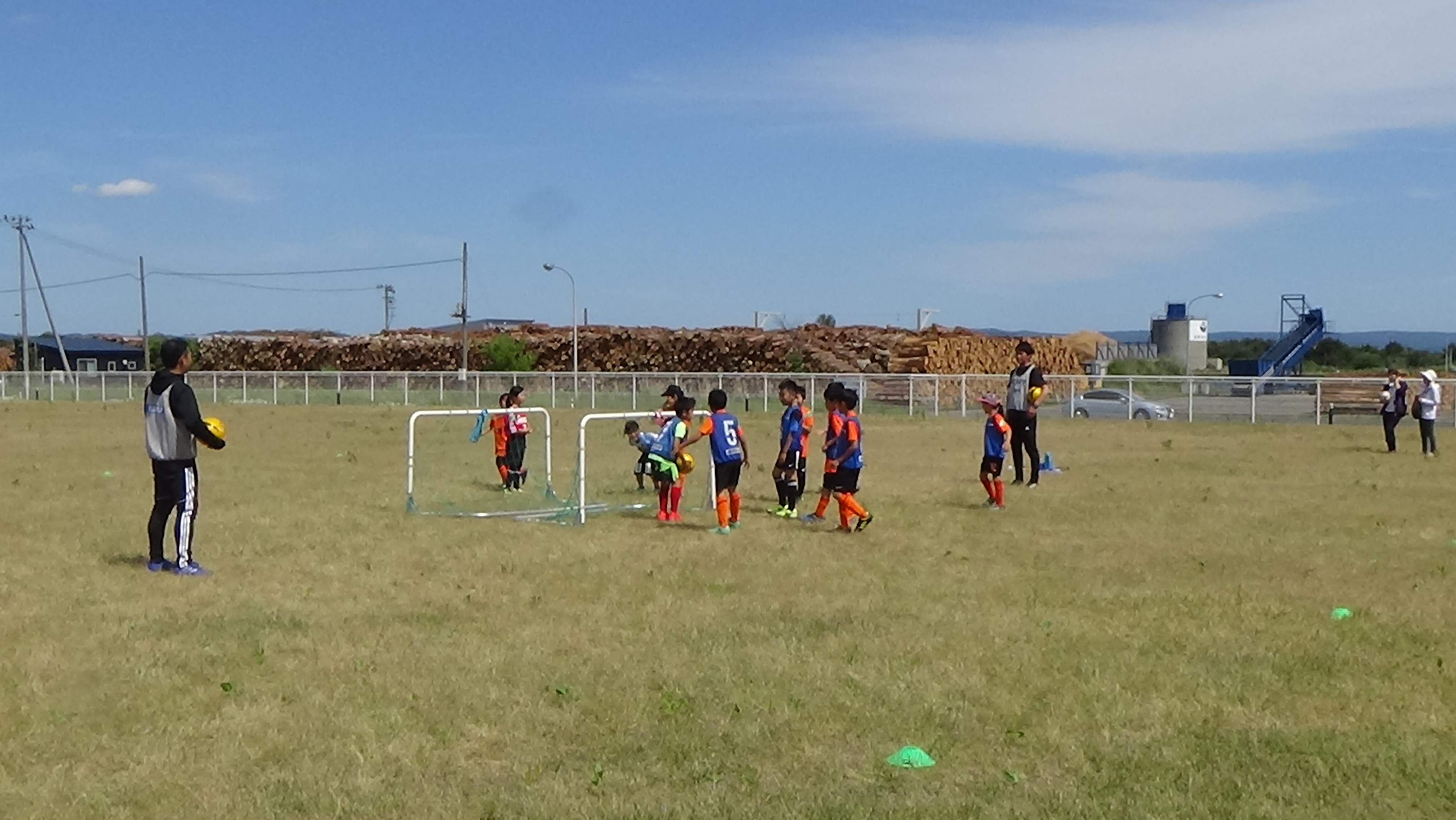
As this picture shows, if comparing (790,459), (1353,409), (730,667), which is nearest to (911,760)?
(730,667)

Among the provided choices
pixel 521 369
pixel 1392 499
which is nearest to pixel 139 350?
pixel 521 369

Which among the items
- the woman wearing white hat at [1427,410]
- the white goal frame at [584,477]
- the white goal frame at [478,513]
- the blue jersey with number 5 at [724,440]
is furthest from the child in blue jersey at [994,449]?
the woman wearing white hat at [1427,410]

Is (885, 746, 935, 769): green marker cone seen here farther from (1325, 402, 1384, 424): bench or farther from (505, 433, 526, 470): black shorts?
(1325, 402, 1384, 424): bench

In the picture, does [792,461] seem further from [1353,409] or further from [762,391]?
[762,391]

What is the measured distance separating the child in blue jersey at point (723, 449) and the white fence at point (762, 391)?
88.9ft

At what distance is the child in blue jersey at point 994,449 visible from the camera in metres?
15.1

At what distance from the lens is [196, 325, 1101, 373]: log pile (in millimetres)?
60094

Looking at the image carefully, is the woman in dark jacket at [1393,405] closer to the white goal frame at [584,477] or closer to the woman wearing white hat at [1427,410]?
the woman wearing white hat at [1427,410]

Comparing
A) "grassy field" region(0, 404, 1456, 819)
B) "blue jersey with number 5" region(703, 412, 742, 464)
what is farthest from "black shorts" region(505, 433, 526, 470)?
"blue jersey with number 5" region(703, 412, 742, 464)

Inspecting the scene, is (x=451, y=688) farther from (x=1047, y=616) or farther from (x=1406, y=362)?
(x=1406, y=362)

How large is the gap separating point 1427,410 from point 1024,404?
11003 mm

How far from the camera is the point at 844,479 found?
13.3 metres

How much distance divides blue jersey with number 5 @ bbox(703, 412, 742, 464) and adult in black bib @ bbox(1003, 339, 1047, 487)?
176 inches

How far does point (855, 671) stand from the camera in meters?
7.75
